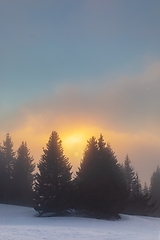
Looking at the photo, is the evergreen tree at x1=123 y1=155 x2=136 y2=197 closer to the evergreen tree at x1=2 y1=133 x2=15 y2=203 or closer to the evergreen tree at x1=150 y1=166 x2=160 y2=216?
the evergreen tree at x1=150 y1=166 x2=160 y2=216

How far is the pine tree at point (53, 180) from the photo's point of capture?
3450cm

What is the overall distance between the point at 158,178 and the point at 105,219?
4666cm

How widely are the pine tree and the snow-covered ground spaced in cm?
219

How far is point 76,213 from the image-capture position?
34.5 metres

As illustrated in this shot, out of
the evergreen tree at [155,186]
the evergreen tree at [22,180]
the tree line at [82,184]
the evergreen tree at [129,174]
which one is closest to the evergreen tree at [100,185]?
the tree line at [82,184]

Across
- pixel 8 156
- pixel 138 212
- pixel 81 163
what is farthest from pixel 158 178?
pixel 81 163

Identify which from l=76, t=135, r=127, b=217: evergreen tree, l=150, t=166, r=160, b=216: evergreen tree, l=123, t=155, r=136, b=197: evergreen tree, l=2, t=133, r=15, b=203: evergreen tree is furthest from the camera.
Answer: l=150, t=166, r=160, b=216: evergreen tree

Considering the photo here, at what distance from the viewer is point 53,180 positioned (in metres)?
35.6

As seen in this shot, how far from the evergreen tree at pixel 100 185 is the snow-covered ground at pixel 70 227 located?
214cm

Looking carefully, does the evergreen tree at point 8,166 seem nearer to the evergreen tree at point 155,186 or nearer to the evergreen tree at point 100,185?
the evergreen tree at point 100,185

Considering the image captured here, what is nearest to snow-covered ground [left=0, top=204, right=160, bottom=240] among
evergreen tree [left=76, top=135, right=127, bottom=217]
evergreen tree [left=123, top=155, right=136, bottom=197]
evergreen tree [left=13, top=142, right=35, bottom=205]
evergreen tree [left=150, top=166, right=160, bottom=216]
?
evergreen tree [left=76, top=135, right=127, bottom=217]

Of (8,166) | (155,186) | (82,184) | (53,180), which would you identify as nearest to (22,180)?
(8,166)

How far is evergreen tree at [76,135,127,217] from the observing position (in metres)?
33.5

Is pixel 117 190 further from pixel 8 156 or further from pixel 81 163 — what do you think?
pixel 8 156
